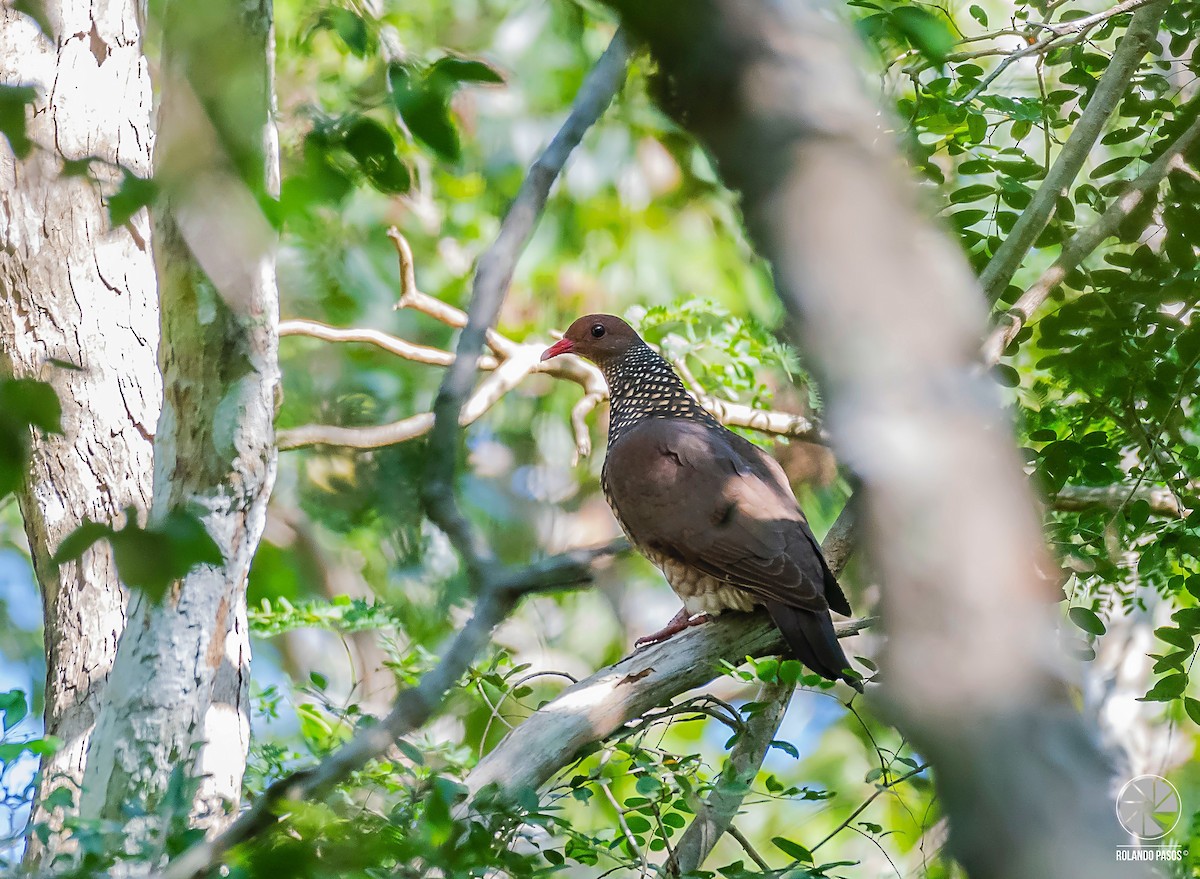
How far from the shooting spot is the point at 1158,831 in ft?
8.06

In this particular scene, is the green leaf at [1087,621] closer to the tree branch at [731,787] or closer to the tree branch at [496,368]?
the tree branch at [731,787]

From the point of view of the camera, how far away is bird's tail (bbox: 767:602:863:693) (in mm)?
2646

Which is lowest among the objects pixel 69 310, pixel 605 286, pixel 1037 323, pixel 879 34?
pixel 605 286

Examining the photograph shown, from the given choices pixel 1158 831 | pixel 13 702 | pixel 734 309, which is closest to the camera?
pixel 13 702

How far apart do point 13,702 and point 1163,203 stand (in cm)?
262

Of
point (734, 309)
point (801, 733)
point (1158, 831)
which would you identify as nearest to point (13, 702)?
point (1158, 831)

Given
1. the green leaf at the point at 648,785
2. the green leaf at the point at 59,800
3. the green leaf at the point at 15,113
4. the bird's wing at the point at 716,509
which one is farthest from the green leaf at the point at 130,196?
the bird's wing at the point at 716,509

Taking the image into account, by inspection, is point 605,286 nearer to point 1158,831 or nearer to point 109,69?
point 109,69

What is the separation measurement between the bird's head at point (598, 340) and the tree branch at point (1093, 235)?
5.46ft

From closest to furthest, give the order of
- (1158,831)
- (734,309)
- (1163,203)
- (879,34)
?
(879,34), (1158,831), (1163,203), (734,309)

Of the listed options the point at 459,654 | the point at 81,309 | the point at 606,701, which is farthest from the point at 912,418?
the point at 81,309

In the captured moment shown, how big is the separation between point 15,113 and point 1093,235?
7.71 ft

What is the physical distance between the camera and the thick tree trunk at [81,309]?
316 cm

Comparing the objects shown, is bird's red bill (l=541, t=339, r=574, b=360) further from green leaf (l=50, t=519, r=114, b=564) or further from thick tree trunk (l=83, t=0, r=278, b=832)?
green leaf (l=50, t=519, r=114, b=564)
